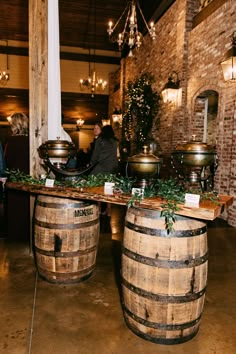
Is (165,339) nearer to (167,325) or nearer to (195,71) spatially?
(167,325)

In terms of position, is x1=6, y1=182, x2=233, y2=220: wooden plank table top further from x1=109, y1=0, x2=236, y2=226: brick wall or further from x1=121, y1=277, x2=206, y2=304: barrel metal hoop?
x1=109, y1=0, x2=236, y2=226: brick wall

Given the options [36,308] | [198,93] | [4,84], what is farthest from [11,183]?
[4,84]

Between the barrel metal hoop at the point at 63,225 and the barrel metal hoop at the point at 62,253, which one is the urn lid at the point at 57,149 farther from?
the barrel metal hoop at the point at 62,253

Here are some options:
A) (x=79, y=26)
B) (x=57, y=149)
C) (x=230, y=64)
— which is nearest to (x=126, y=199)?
(x=57, y=149)

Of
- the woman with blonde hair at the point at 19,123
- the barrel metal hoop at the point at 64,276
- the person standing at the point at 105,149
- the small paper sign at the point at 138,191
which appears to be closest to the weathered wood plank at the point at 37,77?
the woman with blonde hair at the point at 19,123

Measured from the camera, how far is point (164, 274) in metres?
1.75

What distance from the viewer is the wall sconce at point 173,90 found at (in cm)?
633

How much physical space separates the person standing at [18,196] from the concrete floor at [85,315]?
1.73ft

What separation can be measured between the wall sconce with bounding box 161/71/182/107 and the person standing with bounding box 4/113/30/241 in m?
3.76

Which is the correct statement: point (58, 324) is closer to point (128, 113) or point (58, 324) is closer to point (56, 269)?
point (56, 269)

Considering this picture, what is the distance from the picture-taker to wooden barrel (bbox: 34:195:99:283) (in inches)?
97.1

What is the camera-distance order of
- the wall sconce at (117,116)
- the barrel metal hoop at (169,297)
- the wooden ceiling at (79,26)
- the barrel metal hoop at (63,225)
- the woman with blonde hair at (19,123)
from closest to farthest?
1. the barrel metal hoop at (169,297)
2. the barrel metal hoop at (63,225)
3. the woman with blonde hair at (19,123)
4. the wooden ceiling at (79,26)
5. the wall sconce at (117,116)

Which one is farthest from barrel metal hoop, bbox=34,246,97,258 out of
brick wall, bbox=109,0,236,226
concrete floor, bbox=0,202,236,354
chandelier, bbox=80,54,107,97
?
chandelier, bbox=80,54,107,97

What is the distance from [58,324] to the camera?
205 cm
